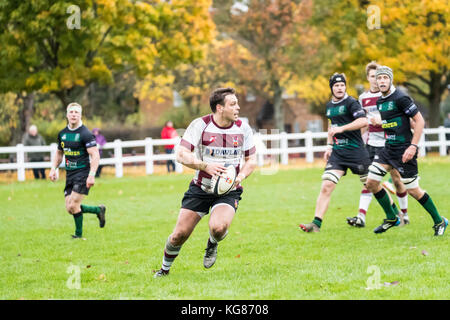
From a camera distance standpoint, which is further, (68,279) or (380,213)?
(380,213)

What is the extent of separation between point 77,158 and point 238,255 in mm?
3451

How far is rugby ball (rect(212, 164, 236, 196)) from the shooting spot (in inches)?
282

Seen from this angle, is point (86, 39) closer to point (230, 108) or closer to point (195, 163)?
point (230, 108)

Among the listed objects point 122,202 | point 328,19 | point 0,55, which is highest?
point 328,19

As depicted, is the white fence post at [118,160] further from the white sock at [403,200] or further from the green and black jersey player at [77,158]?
the white sock at [403,200]

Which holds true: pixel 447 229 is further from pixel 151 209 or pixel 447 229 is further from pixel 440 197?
pixel 151 209

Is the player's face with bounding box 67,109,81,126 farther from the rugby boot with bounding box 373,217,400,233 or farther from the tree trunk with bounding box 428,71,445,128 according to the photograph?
the tree trunk with bounding box 428,71,445,128

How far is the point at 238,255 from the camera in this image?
29.0 feet

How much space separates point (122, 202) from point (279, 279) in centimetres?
961

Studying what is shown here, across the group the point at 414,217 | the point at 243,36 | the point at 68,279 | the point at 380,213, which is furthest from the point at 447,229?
the point at 243,36

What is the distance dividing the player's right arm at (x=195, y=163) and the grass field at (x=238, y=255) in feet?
3.77

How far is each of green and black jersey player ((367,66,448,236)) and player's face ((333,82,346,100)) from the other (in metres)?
0.90
